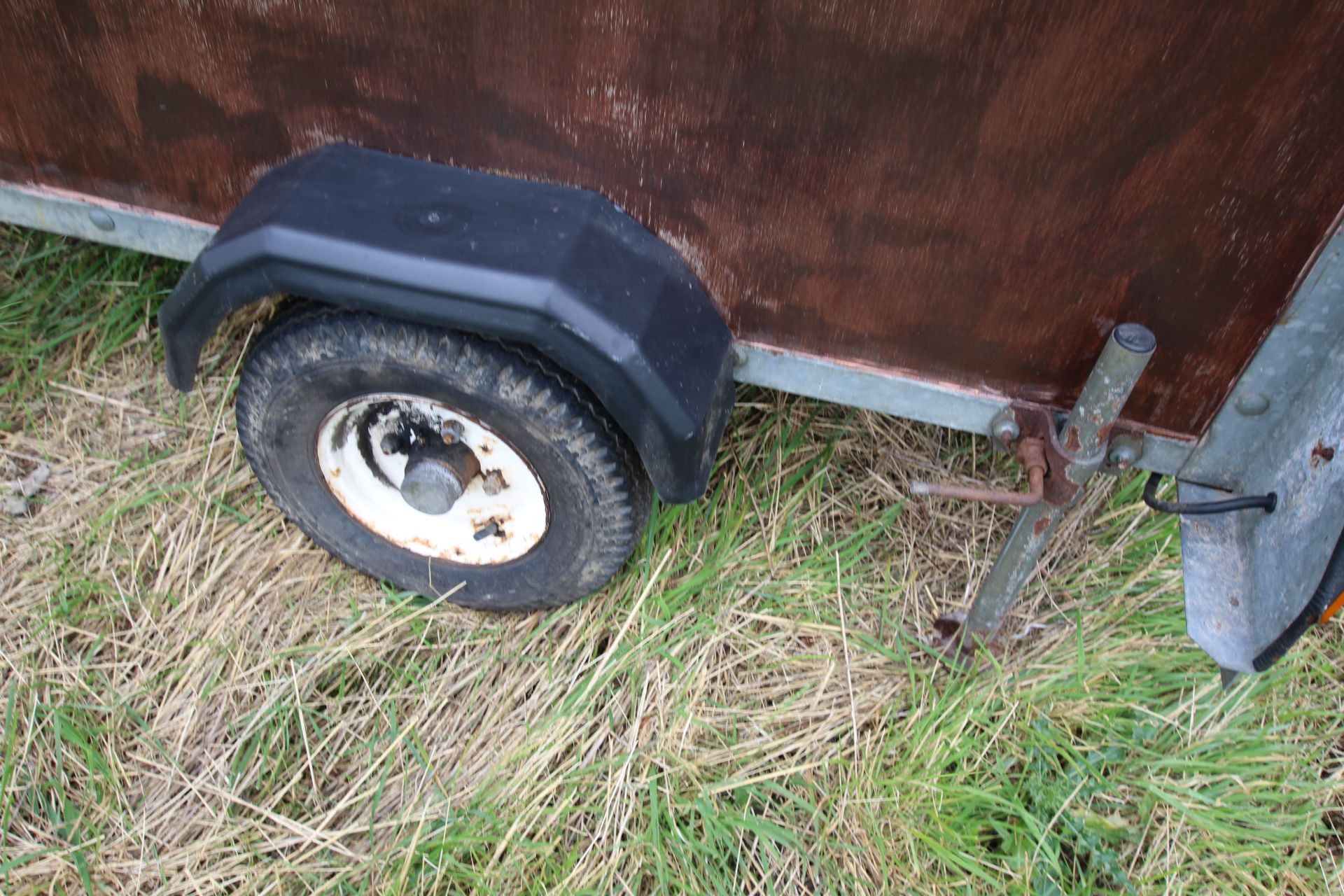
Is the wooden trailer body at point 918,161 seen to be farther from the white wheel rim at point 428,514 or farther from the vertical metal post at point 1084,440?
the white wheel rim at point 428,514

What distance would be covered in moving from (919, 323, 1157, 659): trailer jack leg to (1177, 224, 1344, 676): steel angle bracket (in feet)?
0.60

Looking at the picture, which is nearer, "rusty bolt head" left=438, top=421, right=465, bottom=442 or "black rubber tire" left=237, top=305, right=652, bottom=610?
"black rubber tire" left=237, top=305, right=652, bottom=610

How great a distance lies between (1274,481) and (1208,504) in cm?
12

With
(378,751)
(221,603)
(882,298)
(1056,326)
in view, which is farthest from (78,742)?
(1056,326)

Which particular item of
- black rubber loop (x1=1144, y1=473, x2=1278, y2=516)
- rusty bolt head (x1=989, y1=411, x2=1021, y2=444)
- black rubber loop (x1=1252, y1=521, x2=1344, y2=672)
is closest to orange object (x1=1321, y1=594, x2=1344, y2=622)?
black rubber loop (x1=1252, y1=521, x2=1344, y2=672)

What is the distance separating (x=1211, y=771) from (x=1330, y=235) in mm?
1155

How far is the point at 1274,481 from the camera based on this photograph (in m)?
1.42

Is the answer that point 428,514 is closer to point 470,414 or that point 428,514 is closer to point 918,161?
point 470,414

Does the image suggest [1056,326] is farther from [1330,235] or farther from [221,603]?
[221,603]

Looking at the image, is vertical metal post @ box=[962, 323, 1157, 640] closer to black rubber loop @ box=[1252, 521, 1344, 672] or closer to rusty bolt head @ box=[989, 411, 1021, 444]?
rusty bolt head @ box=[989, 411, 1021, 444]

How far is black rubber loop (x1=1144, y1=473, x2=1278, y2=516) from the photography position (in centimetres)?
143

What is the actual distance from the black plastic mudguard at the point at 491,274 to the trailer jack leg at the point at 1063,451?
1.76 ft

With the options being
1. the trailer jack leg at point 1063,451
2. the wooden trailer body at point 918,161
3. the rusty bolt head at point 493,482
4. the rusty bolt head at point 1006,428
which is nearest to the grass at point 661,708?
the trailer jack leg at point 1063,451

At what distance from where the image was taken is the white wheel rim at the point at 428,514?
172cm
